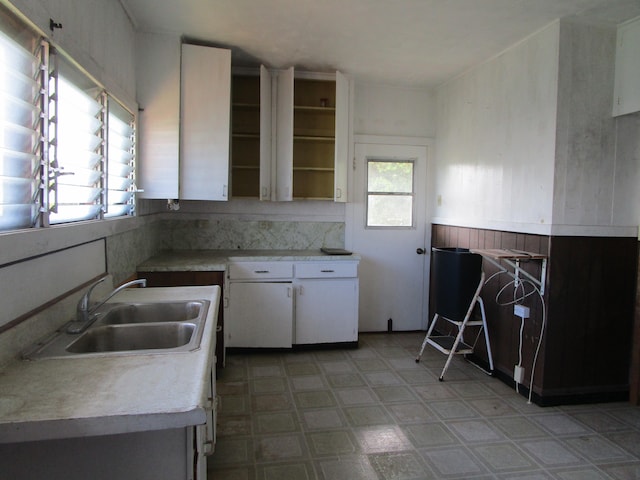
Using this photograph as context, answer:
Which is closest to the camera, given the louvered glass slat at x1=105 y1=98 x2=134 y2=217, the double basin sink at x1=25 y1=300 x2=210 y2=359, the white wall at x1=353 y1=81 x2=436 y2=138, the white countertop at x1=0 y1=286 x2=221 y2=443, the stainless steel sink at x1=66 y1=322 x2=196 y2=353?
the white countertop at x1=0 y1=286 x2=221 y2=443

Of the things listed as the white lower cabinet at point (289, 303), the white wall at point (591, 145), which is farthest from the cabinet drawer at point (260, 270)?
the white wall at point (591, 145)

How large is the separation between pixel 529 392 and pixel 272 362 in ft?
6.47

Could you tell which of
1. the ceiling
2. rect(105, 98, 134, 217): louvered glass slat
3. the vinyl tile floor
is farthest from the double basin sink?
the ceiling

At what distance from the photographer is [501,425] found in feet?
8.74

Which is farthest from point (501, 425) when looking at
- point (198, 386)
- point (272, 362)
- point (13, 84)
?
point (13, 84)

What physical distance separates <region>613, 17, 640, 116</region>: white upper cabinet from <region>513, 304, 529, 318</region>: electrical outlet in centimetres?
144

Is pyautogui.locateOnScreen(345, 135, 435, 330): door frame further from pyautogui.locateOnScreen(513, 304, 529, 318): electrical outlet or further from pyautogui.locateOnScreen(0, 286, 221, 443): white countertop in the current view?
pyautogui.locateOnScreen(0, 286, 221, 443): white countertop

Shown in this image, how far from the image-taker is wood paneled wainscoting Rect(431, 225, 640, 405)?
2900mm

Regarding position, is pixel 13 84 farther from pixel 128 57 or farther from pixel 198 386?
pixel 128 57

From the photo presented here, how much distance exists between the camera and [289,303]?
3.77m

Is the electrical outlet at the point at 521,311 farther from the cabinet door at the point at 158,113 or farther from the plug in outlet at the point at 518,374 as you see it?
the cabinet door at the point at 158,113

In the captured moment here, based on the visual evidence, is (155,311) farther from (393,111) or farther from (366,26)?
(393,111)

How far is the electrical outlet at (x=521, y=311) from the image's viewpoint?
3.01 metres

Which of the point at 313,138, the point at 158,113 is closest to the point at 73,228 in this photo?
the point at 158,113
